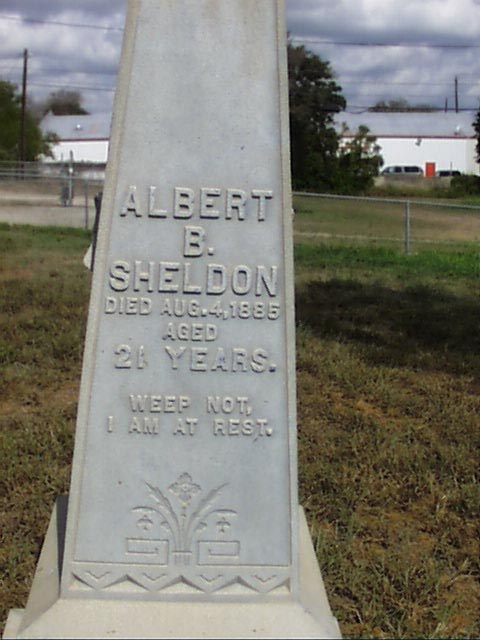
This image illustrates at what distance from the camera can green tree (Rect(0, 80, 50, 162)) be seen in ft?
123

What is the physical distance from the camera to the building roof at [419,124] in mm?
59938

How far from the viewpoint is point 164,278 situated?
8.43 ft

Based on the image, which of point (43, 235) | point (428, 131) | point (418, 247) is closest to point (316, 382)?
point (418, 247)

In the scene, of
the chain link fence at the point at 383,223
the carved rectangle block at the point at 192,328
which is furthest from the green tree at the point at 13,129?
the carved rectangle block at the point at 192,328

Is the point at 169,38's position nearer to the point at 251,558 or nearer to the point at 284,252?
the point at 284,252

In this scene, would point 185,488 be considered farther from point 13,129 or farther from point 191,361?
point 13,129

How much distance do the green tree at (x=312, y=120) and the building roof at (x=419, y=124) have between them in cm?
1946

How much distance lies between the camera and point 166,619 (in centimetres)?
256

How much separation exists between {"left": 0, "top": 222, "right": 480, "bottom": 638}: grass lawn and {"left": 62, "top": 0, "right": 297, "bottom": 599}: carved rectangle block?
80 cm

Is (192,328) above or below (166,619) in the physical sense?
above

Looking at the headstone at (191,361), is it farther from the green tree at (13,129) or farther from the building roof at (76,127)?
the building roof at (76,127)

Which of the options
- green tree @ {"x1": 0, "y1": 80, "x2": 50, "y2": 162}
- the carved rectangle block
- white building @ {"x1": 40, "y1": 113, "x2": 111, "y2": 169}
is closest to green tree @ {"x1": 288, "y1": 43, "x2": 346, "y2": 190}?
green tree @ {"x1": 0, "y1": 80, "x2": 50, "y2": 162}

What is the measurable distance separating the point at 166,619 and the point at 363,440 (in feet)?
8.42

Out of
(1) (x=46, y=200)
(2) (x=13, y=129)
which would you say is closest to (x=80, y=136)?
(2) (x=13, y=129)
